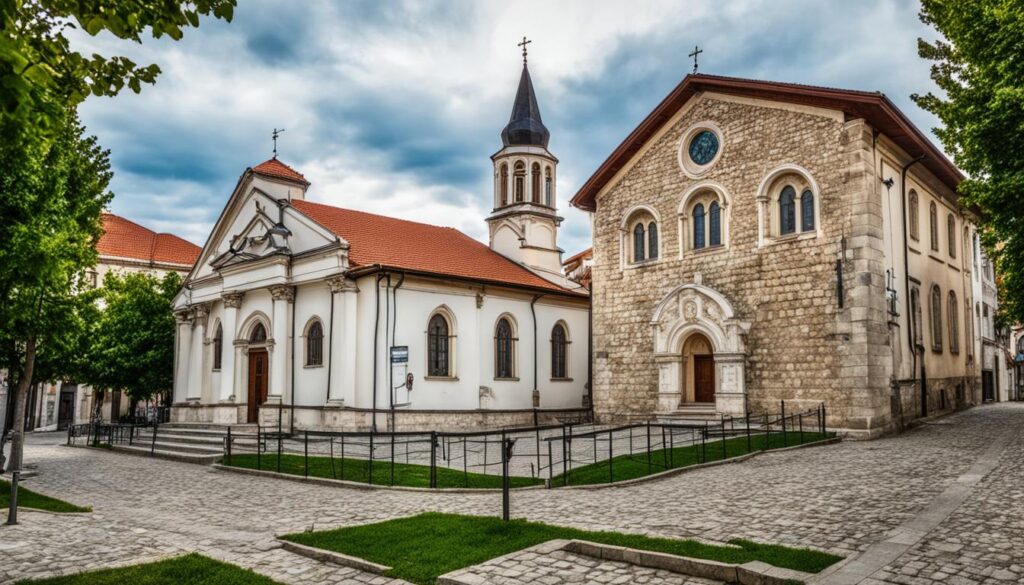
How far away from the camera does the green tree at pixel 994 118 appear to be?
15.5m

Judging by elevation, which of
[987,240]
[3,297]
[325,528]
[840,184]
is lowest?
[325,528]

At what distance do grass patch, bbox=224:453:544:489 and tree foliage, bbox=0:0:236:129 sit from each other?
8912 millimetres

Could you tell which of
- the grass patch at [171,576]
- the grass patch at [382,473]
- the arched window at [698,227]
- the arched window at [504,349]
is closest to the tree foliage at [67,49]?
the grass patch at [171,576]

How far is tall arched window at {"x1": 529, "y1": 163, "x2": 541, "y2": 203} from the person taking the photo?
33875mm

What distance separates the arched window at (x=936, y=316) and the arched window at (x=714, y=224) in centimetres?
740

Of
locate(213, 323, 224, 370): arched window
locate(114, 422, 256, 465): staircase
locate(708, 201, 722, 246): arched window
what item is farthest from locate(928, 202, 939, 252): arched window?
locate(213, 323, 224, 370): arched window

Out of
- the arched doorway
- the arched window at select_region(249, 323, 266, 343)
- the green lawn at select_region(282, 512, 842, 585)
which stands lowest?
the green lawn at select_region(282, 512, 842, 585)

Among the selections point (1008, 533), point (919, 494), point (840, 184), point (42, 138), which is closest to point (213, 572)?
point (42, 138)

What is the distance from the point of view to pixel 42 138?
19.4 ft

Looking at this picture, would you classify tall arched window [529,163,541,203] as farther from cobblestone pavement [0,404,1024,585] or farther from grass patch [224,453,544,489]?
cobblestone pavement [0,404,1024,585]

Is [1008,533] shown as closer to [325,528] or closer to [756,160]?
[325,528]

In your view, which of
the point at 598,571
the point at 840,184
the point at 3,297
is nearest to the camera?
the point at 598,571

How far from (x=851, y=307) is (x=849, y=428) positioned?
3.06 m

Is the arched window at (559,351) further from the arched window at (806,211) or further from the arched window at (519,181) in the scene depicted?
the arched window at (806,211)
